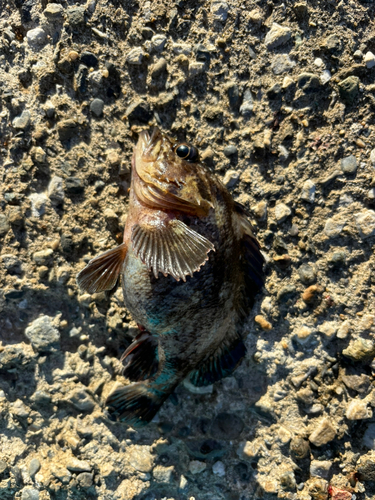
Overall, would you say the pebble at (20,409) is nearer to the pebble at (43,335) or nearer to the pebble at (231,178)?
the pebble at (43,335)

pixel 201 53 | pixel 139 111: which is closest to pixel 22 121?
pixel 139 111

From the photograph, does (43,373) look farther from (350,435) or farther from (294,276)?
(350,435)

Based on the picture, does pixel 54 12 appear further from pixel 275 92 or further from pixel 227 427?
pixel 227 427

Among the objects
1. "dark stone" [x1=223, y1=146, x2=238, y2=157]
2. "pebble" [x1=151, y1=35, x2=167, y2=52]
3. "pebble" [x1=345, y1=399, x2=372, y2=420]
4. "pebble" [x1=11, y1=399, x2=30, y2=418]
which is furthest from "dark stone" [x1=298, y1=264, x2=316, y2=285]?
"pebble" [x1=11, y1=399, x2=30, y2=418]

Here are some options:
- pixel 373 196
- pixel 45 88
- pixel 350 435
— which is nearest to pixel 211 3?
pixel 45 88

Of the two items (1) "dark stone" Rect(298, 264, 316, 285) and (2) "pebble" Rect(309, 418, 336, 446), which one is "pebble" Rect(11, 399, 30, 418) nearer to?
(2) "pebble" Rect(309, 418, 336, 446)
